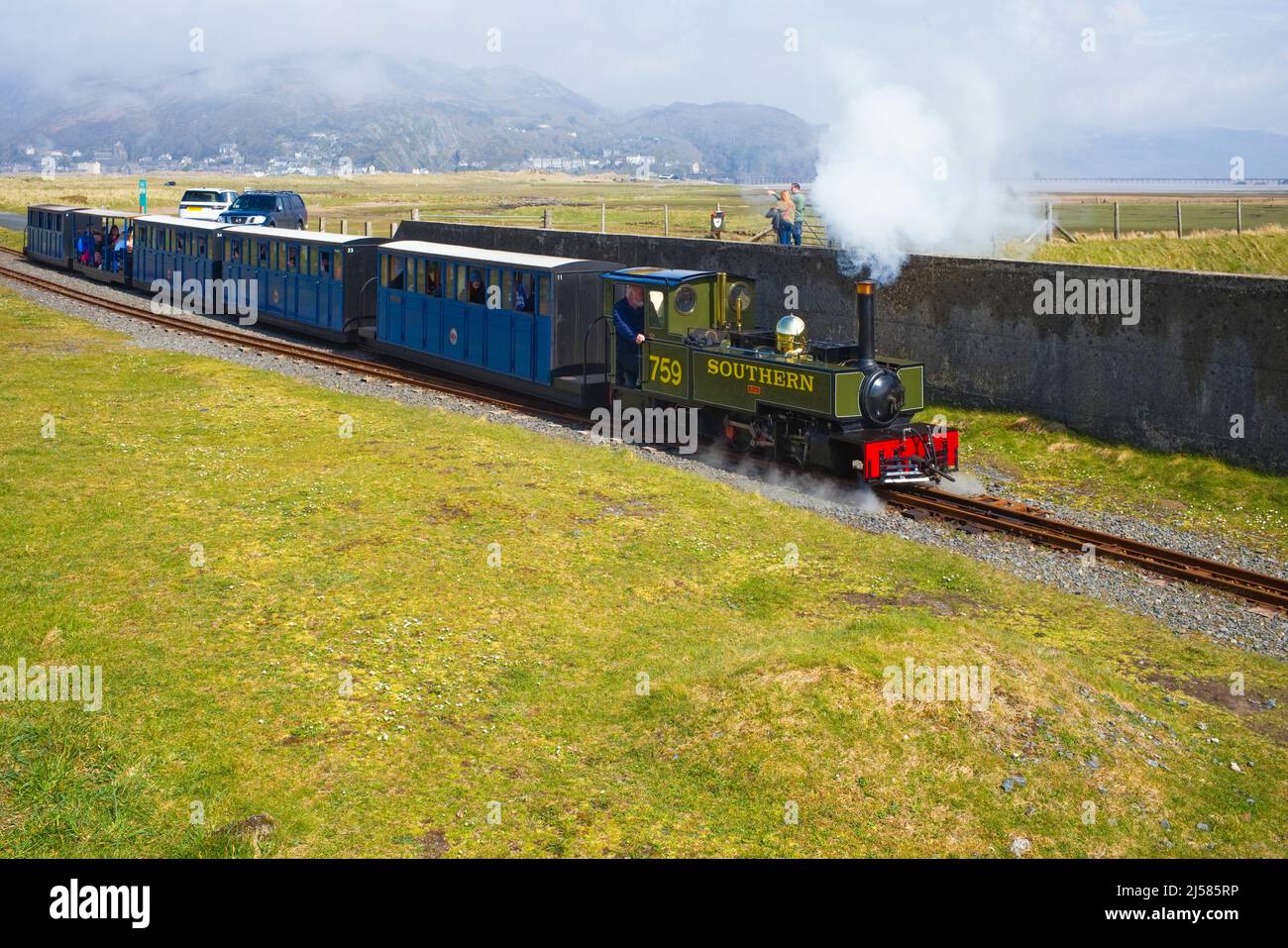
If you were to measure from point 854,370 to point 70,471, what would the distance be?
11760mm

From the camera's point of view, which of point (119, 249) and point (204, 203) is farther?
point (204, 203)

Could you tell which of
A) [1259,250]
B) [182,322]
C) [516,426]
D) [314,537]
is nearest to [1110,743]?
[314,537]

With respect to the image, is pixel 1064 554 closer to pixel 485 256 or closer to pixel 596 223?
pixel 485 256

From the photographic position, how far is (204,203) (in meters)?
51.2

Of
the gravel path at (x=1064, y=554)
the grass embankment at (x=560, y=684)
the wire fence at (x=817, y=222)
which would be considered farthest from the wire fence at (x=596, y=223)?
the grass embankment at (x=560, y=684)

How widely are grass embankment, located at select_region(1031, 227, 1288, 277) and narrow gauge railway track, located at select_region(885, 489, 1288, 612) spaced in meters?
10.8

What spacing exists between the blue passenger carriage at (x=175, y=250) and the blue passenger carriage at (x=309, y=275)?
94 cm

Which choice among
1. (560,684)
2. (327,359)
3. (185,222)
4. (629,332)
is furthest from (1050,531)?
(185,222)

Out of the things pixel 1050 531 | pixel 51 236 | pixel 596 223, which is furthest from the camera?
pixel 596 223

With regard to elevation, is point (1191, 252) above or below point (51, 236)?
below

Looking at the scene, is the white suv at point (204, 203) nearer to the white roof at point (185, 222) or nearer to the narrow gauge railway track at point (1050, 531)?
the white roof at point (185, 222)

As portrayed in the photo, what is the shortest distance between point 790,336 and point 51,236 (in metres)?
39.2

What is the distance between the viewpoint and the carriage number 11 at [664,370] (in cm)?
2047
